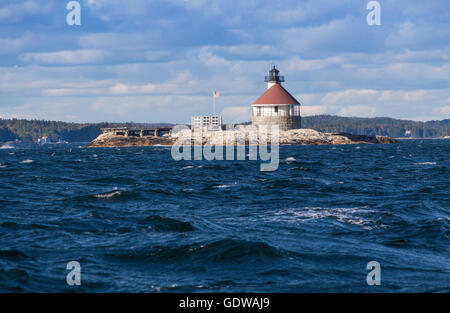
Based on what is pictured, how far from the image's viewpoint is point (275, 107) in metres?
109

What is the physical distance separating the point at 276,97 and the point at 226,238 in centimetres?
9567

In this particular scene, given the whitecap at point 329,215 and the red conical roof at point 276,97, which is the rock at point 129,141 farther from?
the whitecap at point 329,215

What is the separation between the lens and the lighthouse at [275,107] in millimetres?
108438

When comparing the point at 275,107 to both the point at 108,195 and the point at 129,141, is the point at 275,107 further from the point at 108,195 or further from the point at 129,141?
the point at 108,195

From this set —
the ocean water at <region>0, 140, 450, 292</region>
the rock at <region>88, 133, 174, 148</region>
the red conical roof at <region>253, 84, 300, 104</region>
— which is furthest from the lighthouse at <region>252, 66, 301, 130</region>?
the ocean water at <region>0, 140, 450, 292</region>

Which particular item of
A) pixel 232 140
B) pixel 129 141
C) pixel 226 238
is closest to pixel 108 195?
pixel 226 238

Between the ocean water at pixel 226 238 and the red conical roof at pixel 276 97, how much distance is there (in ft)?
267

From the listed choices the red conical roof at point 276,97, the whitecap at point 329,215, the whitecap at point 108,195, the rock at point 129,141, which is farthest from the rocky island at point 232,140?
the whitecap at point 329,215

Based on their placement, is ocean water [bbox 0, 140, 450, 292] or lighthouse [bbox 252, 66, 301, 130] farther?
lighthouse [bbox 252, 66, 301, 130]

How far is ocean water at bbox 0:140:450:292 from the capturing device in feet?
36.1

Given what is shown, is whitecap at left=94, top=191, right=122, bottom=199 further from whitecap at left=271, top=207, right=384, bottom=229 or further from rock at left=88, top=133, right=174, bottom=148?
rock at left=88, top=133, right=174, bottom=148
